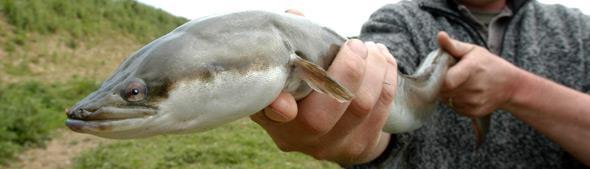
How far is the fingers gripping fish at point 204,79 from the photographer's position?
4.33ft

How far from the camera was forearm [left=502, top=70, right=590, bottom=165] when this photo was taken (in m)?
2.49

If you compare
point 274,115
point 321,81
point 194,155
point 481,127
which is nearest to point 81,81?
point 194,155

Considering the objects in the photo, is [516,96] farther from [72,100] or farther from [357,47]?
[72,100]

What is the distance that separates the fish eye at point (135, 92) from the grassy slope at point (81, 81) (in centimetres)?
484

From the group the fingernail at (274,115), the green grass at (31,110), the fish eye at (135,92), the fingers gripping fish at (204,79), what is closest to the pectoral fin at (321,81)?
the fingers gripping fish at (204,79)

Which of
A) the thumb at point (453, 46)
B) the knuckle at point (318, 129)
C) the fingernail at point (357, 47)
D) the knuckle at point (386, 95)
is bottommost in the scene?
the thumb at point (453, 46)

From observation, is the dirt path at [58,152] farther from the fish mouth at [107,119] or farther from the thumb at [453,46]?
the fish mouth at [107,119]

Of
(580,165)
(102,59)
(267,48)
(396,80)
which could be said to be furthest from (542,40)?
(102,59)

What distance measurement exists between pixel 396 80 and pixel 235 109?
2.78 feet

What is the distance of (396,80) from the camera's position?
2.16 metres

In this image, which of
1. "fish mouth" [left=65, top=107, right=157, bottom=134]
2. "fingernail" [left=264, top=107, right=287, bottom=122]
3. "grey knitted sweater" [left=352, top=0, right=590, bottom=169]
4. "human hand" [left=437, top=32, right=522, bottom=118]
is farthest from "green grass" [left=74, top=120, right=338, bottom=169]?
"fish mouth" [left=65, top=107, right=157, bottom=134]

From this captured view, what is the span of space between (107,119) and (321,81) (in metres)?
0.55

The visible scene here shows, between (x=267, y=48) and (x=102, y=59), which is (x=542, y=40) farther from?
(x=102, y=59)

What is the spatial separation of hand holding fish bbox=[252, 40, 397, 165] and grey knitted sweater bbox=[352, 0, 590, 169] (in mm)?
422
